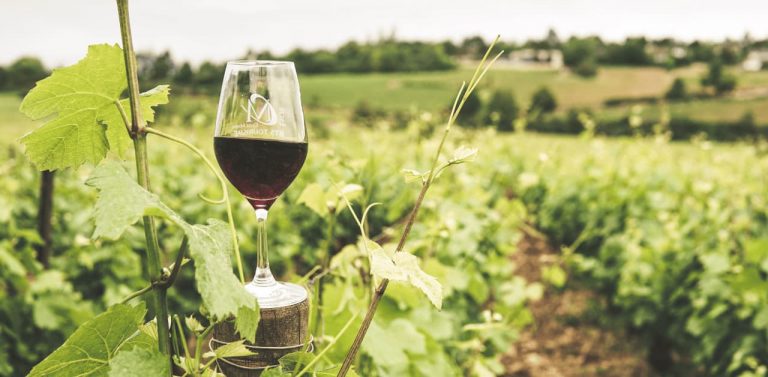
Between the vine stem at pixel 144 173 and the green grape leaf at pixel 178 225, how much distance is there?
52 mm

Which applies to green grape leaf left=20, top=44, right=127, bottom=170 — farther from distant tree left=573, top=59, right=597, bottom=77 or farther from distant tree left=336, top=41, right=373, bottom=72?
distant tree left=336, top=41, right=373, bottom=72

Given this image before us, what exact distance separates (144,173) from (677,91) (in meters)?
41.2

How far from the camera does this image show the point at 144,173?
90 cm

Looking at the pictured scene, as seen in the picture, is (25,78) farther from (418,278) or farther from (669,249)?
(669,249)

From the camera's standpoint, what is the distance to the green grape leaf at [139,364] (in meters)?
0.84

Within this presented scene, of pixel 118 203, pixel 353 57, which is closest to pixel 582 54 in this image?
pixel 353 57

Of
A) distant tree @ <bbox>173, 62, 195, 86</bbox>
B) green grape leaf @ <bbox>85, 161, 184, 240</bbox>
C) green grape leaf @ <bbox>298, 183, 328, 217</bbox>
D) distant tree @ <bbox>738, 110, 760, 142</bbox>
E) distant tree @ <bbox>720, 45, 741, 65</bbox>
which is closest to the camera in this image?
green grape leaf @ <bbox>85, 161, 184, 240</bbox>

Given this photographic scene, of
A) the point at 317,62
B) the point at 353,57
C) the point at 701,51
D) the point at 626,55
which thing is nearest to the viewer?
the point at 701,51

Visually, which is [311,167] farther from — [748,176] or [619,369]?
[748,176]

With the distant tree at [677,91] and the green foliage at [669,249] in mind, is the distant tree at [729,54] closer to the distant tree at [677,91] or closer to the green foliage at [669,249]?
Answer: the green foliage at [669,249]

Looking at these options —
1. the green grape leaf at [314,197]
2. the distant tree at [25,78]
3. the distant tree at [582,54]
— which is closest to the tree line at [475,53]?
the distant tree at [582,54]

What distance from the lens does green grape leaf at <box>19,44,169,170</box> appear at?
0.94 m

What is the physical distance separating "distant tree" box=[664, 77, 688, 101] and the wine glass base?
3900 cm

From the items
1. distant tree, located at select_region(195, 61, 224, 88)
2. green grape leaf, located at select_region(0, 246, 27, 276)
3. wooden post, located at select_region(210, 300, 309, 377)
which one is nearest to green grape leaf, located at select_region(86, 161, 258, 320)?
wooden post, located at select_region(210, 300, 309, 377)
